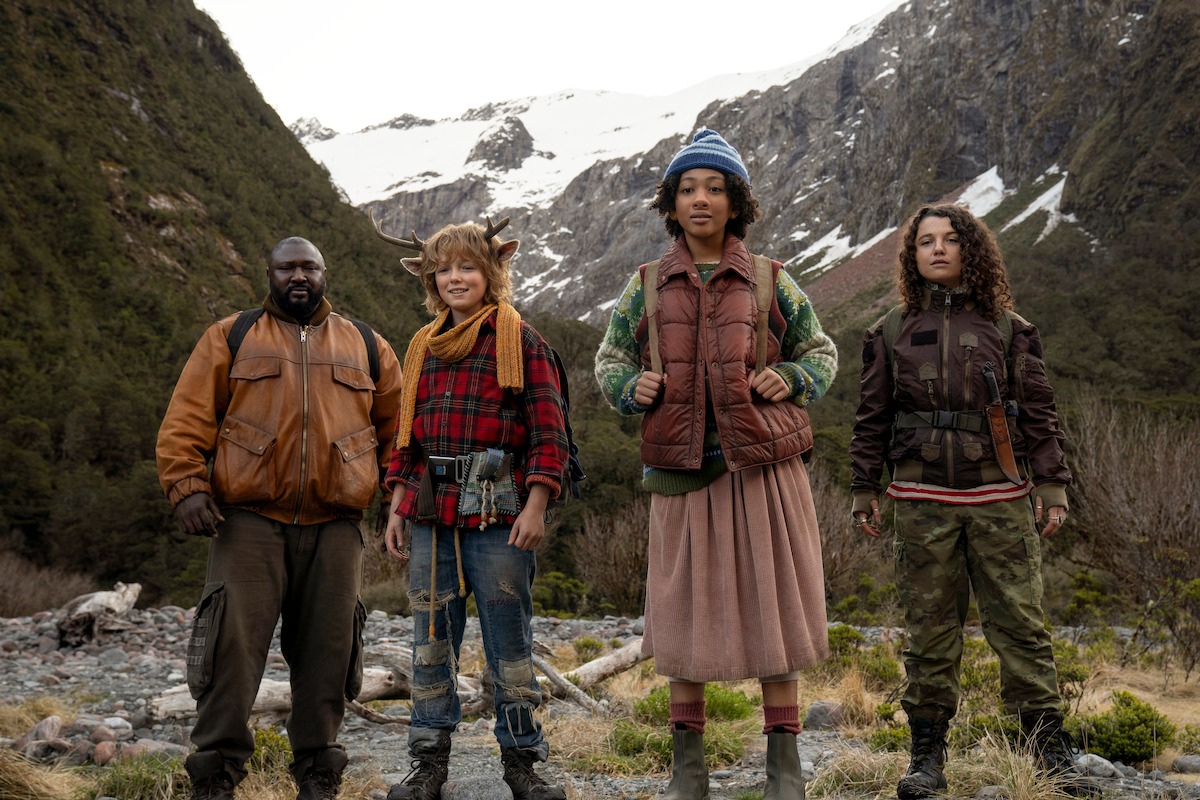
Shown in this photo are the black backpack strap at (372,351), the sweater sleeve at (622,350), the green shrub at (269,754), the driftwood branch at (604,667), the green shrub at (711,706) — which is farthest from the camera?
the driftwood branch at (604,667)

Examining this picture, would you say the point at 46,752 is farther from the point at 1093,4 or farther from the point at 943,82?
the point at 943,82

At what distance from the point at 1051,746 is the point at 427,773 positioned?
2182 millimetres

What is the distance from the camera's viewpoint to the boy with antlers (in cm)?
314

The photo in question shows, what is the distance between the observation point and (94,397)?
26.3 meters

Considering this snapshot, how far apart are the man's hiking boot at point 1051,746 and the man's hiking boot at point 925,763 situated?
0.96 ft

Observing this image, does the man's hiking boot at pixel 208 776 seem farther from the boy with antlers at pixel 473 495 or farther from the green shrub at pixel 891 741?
the green shrub at pixel 891 741

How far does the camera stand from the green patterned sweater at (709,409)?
10.1ft

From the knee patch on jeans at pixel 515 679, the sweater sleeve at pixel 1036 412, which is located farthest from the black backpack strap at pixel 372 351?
the sweater sleeve at pixel 1036 412

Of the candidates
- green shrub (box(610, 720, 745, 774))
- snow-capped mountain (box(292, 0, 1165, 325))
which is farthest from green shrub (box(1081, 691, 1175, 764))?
snow-capped mountain (box(292, 0, 1165, 325))

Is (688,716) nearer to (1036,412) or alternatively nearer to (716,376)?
(716,376)

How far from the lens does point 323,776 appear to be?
126 inches

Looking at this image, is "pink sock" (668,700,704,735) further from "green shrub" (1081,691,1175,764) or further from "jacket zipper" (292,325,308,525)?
"green shrub" (1081,691,1175,764)

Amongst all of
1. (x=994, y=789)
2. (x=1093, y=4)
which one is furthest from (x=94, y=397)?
(x=1093, y=4)

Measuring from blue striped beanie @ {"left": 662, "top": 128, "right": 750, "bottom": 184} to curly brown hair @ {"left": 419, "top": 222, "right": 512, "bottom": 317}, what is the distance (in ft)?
2.32
